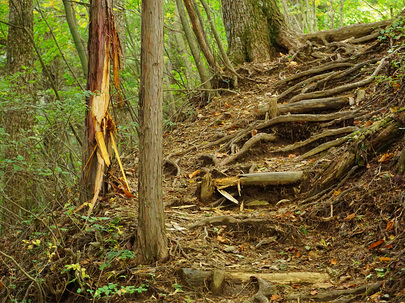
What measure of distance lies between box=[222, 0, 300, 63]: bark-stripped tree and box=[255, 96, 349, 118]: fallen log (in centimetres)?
318

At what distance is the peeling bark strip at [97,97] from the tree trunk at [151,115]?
1.51 meters

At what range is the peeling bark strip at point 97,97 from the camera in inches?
228

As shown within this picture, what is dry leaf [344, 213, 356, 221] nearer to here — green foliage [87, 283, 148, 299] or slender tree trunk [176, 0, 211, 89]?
green foliage [87, 283, 148, 299]

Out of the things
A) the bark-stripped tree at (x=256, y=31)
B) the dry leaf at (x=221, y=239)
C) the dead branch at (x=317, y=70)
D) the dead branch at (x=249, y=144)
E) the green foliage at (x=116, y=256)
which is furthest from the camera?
the bark-stripped tree at (x=256, y=31)

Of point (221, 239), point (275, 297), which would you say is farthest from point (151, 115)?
point (275, 297)

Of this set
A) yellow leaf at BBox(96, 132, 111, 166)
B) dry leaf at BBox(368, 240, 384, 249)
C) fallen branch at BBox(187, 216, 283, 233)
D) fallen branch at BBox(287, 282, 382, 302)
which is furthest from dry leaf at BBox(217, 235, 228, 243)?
yellow leaf at BBox(96, 132, 111, 166)

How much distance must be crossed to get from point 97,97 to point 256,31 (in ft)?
19.5

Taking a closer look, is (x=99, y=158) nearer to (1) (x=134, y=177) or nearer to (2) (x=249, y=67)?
(1) (x=134, y=177)

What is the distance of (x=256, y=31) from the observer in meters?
10.5

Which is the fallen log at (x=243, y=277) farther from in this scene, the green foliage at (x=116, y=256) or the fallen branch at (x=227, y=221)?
the fallen branch at (x=227, y=221)

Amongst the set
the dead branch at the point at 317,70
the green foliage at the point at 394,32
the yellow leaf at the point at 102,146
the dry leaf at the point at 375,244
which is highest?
the green foliage at the point at 394,32

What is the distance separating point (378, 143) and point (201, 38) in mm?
5391

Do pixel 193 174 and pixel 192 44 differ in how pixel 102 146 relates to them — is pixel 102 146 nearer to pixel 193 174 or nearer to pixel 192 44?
pixel 193 174

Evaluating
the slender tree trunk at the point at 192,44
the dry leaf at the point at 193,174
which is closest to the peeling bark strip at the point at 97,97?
the dry leaf at the point at 193,174
